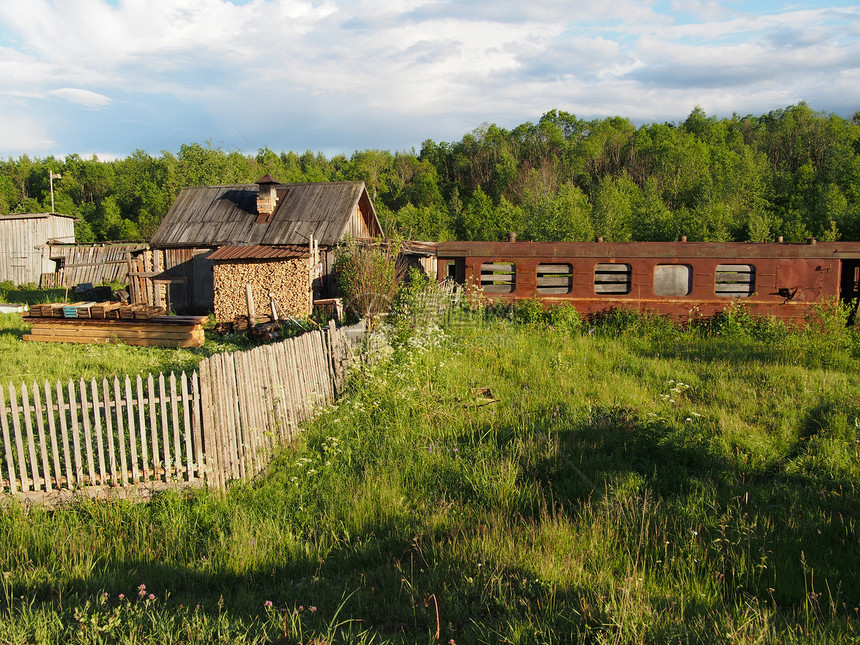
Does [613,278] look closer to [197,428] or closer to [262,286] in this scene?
[262,286]

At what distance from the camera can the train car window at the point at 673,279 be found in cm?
1433

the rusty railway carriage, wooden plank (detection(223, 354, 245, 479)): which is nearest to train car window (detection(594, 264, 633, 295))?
the rusty railway carriage

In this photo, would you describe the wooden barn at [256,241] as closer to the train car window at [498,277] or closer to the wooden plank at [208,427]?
the train car window at [498,277]

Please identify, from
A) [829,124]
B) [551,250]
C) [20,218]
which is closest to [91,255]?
[20,218]

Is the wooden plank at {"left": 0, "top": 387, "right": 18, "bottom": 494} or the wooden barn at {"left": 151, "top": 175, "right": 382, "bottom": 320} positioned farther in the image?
the wooden barn at {"left": 151, "top": 175, "right": 382, "bottom": 320}

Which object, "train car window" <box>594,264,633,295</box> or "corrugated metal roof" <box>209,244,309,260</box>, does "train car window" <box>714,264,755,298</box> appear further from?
"corrugated metal roof" <box>209,244,309,260</box>

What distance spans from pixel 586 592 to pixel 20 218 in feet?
117

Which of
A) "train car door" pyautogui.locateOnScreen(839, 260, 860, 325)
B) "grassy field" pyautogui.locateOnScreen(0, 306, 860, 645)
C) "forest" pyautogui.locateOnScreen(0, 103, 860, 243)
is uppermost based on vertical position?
"forest" pyautogui.locateOnScreen(0, 103, 860, 243)

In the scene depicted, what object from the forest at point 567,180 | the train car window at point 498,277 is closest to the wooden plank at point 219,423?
the train car window at point 498,277

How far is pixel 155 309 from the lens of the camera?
14766 mm

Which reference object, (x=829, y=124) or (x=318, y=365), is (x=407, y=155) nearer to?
(x=829, y=124)

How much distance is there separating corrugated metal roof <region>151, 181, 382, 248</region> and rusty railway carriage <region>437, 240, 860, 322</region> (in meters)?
7.63

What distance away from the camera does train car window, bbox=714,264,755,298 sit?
560 inches

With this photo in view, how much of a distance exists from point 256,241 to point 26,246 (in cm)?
1747
